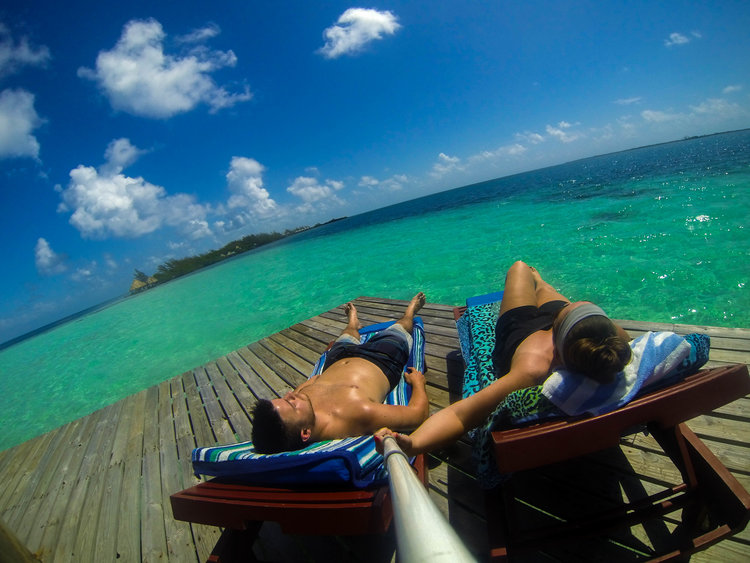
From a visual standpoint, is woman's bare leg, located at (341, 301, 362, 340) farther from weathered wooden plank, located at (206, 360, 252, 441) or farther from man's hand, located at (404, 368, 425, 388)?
weathered wooden plank, located at (206, 360, 252, 441)

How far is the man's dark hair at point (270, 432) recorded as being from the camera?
169cm

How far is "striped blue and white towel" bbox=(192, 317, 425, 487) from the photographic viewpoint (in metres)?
1.29

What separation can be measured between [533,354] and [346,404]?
1.25 metres

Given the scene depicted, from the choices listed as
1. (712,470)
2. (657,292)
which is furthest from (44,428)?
(657,292)

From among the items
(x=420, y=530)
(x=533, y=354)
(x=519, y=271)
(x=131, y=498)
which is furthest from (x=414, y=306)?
(x=420, y=530)

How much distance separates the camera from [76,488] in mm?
2844

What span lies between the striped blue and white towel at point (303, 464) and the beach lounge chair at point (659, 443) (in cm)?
57

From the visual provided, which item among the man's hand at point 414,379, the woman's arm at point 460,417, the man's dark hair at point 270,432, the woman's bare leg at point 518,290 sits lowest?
the man's hand at point 414,379

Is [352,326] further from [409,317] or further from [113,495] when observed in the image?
[113,495]

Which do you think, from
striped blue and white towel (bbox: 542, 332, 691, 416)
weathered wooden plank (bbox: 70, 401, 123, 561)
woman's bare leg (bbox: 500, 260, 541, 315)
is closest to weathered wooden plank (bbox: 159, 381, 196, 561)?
weathered wooden plank (bbox: 70, 401, 123, 561)

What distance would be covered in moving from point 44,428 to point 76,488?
221 inches

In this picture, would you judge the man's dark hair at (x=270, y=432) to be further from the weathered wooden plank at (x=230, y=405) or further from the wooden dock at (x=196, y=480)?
the weathered wooden plank at (x=230, y=405)

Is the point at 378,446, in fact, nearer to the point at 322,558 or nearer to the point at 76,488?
the point at 322,558

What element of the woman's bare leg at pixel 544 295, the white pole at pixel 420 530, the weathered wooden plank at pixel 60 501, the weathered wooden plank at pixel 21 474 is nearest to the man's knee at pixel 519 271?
the woman's bare leg at pixel 544 295
